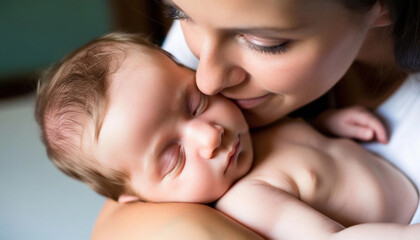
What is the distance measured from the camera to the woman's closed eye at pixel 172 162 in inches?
38.3

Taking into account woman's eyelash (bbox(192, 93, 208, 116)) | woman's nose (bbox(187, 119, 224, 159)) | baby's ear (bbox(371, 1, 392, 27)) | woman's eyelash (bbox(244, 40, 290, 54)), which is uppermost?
baby's ear (bbox(371, 1, 392, 27))

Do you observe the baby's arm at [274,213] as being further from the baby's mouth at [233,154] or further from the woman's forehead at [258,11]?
the woman's forehead at [258,11]

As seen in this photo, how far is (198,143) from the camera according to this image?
966 millimetres

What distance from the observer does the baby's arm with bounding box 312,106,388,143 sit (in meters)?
1.17

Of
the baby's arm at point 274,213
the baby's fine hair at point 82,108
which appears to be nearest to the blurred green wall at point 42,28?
the baby's fine hair at point 82,108

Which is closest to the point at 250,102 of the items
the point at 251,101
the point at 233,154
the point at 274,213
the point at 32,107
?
the point at 251,101

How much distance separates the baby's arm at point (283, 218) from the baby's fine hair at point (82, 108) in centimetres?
21

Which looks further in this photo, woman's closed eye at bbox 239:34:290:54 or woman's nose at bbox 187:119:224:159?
Answer: woman's nose at bbox 187:119:224:159

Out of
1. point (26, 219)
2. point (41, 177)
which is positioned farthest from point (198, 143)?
point (41, 177)

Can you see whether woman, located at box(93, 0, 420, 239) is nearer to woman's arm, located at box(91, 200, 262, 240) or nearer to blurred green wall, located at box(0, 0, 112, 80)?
woman's arm, located at box(91, 200, 262, 240)

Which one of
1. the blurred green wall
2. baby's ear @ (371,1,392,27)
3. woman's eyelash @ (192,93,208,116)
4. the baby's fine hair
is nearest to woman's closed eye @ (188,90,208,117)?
woman's eyelash @ (192,93,208,116)

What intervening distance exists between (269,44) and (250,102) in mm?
197

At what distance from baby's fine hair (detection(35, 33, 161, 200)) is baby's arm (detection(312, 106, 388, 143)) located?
1.42 ft

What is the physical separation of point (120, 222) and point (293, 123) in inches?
16.4
